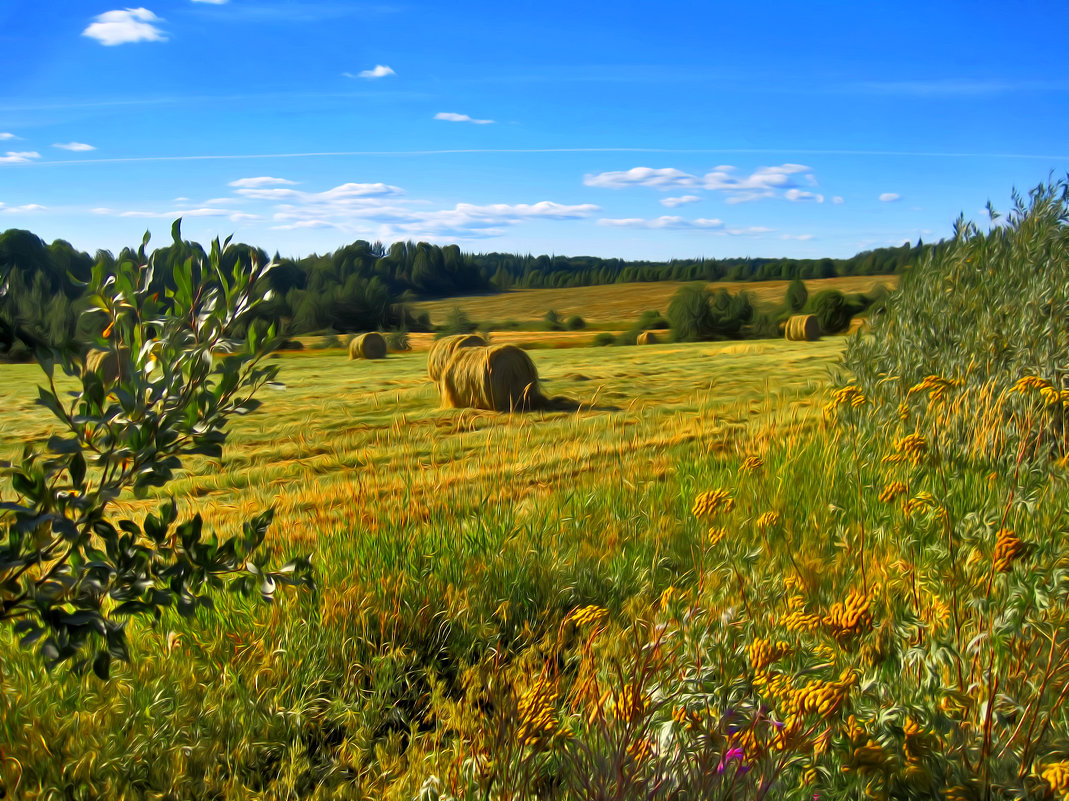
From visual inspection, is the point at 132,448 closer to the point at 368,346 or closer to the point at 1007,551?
the point at 1007,551

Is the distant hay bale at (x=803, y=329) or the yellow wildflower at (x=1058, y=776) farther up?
the distant hay bale at (x=803, y=329)

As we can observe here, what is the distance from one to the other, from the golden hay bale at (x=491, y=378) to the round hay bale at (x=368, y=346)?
1130cm

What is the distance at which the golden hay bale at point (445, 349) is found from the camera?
15.7m

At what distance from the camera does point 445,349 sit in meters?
16.4

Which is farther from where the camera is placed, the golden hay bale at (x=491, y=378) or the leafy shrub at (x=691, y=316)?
the leafy shrub at (x=691, y=316)

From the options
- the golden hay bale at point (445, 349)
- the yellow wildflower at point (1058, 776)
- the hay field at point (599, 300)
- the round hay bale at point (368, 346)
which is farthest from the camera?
the hay field at point (599, 300)

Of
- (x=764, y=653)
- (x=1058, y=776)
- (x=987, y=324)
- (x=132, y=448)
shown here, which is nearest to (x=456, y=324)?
(x=987, y=324)

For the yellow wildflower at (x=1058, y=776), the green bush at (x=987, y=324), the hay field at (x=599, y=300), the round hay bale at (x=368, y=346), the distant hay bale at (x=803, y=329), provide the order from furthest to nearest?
the hay field at (x=599, y=300) < the distant hay bale at (x=803, y=329) < the round hay bale at (x=368, y=346) < the green bush at (x=987, y=324) < the yellow wildflower at (x=1058, y=776)

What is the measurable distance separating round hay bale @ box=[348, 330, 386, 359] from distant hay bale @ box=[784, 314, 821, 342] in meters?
14.6

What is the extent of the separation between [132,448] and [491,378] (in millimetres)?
11532

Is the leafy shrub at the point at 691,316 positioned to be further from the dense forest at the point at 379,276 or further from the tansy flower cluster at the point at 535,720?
the tansy flower cluster at the point at 535,720

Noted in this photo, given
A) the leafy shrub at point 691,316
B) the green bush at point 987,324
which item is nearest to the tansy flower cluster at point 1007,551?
the green bush at point 987,324

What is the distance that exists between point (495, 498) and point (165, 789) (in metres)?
3.21

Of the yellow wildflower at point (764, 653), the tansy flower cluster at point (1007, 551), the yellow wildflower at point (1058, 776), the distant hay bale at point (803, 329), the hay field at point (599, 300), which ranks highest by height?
the hay field at point (599, 300)
